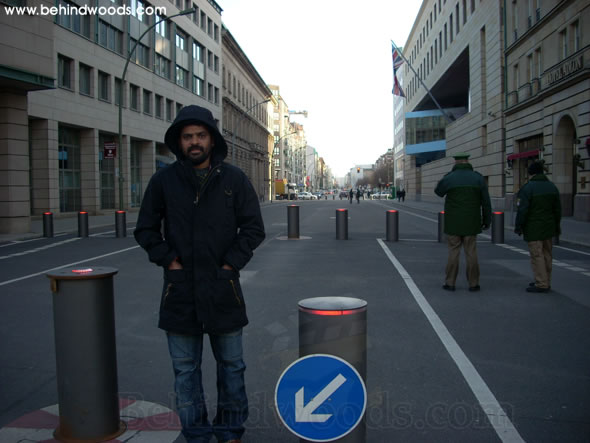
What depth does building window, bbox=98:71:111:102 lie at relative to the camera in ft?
111

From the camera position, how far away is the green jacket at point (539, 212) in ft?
26.6

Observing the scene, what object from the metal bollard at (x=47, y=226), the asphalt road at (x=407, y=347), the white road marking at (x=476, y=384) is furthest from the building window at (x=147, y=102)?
the white road marking at (x=476, y=384)

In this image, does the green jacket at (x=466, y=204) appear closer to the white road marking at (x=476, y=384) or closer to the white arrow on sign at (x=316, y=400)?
the white road marking at (x=476, y=384)

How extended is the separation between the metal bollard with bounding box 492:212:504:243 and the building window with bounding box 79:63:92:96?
23.9 metres

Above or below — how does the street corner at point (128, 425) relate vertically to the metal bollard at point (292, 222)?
below

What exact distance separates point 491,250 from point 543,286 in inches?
244

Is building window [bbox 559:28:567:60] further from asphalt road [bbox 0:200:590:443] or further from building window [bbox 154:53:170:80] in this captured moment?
building window [bbox 154:53:170:80]

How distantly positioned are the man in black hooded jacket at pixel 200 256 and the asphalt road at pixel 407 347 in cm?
44

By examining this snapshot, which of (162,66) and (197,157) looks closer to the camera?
(197,157)

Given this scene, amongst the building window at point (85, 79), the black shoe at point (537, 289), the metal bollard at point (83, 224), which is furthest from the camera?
the building window at point (85, 79)

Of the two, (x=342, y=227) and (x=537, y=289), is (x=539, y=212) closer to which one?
(x=537, y=289)

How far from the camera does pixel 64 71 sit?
30.3 metres

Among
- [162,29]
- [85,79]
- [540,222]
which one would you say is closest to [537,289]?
[540,222]

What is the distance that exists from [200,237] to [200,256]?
10 centimetres
